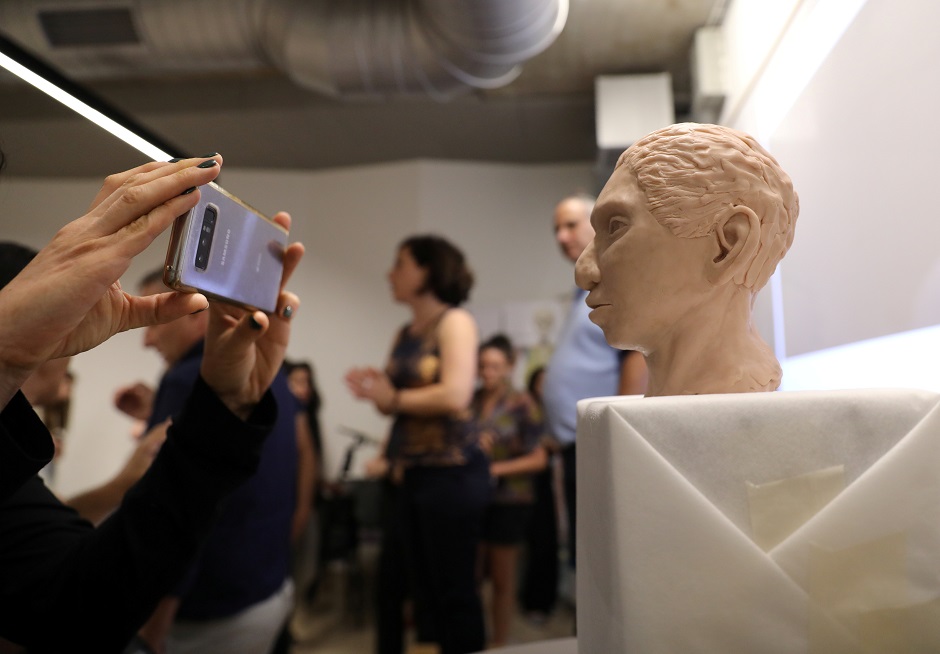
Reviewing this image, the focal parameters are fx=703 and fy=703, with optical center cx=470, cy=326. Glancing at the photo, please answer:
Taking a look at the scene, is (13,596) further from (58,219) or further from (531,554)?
(531,554)

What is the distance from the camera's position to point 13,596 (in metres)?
1.02

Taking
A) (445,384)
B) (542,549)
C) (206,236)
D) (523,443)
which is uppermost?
(206,236)

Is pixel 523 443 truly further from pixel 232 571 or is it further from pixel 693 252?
pixel 693 252

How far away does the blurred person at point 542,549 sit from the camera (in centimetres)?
348

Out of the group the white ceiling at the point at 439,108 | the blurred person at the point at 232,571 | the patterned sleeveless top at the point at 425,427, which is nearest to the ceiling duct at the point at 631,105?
the white ceiling at the point at 439,108

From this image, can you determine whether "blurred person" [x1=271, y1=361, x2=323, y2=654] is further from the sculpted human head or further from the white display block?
the white display block

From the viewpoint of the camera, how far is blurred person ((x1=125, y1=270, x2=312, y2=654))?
152 centimetres

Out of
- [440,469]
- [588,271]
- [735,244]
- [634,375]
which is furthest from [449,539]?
[735,244]

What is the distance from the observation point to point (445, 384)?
200 cm

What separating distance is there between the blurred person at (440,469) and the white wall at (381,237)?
7.69 feet

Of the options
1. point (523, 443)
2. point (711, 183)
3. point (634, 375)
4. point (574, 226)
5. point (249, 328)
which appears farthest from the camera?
point (523, 443)

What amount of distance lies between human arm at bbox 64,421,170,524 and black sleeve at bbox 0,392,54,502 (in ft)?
1.65

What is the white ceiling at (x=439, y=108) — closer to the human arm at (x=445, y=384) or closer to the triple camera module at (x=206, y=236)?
the human arm at (x=445, y=384)

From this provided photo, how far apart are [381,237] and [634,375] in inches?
117
